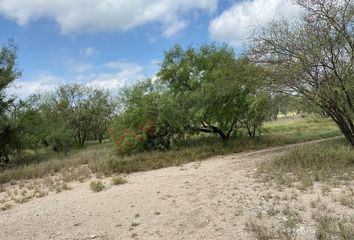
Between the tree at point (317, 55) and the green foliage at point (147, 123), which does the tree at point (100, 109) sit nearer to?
the green foliage at point (147, 123)

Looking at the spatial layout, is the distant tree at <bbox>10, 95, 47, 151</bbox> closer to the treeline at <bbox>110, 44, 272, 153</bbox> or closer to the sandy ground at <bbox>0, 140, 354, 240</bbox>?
the treeline at <bbox>110, 44, 272, 153</bbox>

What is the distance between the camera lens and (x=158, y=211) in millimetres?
7820

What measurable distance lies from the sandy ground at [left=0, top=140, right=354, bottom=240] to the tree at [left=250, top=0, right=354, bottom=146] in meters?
4.16

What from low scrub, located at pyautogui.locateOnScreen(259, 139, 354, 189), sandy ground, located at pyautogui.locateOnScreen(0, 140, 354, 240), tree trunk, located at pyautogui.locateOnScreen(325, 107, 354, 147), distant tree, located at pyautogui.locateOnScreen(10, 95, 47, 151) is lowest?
sandy ground, located at pyautogui.locateOnScreen(0, 140, 354, 240)

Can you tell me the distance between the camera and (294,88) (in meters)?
13.6

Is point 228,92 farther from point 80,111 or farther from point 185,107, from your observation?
point 80,111

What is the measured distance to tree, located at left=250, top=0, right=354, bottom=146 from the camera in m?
12.1

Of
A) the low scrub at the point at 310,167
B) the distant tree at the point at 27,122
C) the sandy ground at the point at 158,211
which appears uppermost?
the distant tree at the point at 27,122

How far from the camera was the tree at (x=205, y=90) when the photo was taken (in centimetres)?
1912

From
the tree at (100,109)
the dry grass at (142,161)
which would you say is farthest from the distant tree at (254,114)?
the tree at (100,109)

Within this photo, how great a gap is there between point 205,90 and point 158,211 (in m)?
12.2

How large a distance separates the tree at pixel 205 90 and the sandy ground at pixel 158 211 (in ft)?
27.6

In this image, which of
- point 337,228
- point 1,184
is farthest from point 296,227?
point 1,184

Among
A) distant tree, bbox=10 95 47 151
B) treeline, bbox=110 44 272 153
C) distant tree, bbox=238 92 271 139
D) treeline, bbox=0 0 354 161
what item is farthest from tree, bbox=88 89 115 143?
distant tree, bbox=238 92 271 139
